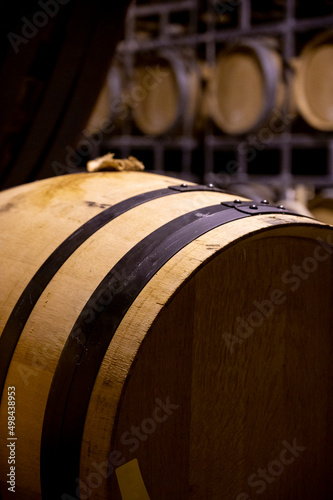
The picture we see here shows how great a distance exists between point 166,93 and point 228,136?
757mm

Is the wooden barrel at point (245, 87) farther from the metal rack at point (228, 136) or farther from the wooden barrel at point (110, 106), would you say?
the wooden barrel at point (110, 106)

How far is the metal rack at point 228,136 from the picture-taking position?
5273mm

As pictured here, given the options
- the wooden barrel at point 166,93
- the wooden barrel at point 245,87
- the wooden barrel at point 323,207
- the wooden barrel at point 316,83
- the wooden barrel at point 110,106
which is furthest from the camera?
the wooden barrel at point 110,106

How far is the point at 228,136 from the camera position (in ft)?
18.8

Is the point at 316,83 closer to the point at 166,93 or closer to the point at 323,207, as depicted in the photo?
the point at 323,207

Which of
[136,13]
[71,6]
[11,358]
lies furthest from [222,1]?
[11,358]

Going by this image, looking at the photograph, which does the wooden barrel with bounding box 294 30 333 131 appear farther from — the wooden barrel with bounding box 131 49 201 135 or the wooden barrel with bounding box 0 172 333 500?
the wooden barrel with bounding box 0 172 333 500

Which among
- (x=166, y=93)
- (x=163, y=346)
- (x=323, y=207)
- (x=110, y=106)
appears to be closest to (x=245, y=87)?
(x=166, y=93)

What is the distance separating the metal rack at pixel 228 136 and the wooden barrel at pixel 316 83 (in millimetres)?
124

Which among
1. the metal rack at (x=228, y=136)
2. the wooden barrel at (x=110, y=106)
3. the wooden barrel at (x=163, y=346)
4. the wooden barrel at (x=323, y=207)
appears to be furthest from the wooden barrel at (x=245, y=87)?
the wooden barrel at (x=163, y=346)

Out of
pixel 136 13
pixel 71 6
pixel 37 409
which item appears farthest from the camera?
pixel 136 13

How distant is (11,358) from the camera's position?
52.5 inches

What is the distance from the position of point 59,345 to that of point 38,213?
44 centimetres

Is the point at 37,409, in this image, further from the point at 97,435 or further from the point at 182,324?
the point at 182,324
